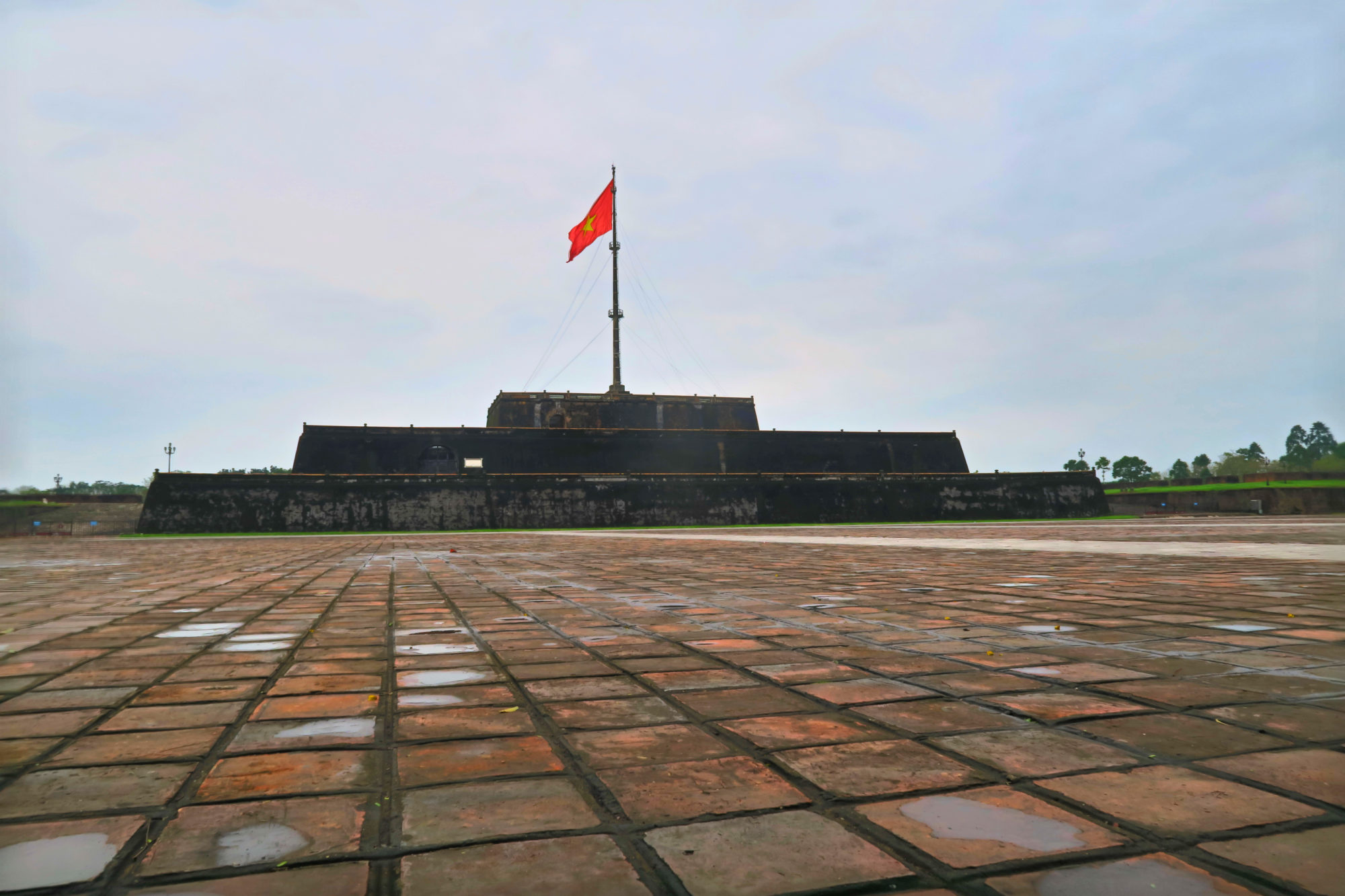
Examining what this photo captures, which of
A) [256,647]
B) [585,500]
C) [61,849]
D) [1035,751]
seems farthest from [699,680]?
[585,500]

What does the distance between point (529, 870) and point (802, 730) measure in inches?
28.7

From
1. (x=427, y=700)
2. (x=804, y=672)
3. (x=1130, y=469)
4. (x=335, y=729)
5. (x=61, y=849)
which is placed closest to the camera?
(x=61, y=849)

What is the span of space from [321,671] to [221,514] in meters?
19.8

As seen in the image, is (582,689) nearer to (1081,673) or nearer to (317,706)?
(317,706)

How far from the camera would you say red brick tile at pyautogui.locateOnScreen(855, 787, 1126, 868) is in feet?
3.18

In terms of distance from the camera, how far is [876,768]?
50.7 inches

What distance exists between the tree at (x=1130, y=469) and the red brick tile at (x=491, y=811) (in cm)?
8587

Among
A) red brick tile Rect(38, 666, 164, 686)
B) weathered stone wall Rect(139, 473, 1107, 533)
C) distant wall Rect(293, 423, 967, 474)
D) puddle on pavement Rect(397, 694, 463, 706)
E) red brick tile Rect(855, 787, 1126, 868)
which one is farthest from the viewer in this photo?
distant wall Rect(293, 423, 967, 474)

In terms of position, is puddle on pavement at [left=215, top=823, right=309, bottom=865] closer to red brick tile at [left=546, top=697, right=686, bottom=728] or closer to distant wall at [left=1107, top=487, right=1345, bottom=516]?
red brick tile at [left=546, top=697, right=686, bottom=728]

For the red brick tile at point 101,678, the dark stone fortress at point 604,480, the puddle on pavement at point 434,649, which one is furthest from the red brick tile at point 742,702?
the dark stone fortress at point 604,480

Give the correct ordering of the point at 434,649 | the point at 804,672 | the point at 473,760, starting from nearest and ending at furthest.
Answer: the point at 473,760 → the point at 804,672 → the point at 434,649

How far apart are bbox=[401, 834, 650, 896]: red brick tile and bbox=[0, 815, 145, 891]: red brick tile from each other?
1.37 feet

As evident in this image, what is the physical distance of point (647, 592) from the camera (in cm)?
405

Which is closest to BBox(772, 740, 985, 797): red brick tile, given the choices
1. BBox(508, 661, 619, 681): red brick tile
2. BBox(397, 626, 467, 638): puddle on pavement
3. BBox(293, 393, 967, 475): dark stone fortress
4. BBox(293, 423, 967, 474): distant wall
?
BBox(508, 661, 619, 681): red brick tile
